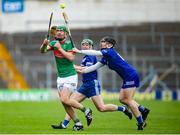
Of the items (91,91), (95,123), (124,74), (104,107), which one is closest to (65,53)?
(124,74)

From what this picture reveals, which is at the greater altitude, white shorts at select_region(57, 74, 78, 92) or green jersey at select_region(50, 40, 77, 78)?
green jersey at select_region(50, 40, 77, 78)

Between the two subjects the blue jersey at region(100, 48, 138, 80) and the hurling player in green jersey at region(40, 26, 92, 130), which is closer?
the hurling player in green jersey at region(40, 26, 92, 130)

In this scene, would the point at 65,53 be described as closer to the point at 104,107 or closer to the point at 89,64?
the point at 89,64

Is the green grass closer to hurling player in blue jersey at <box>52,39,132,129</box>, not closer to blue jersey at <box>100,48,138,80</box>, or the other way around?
hurling player in blue jersey at <box>52,39,132,129</box>

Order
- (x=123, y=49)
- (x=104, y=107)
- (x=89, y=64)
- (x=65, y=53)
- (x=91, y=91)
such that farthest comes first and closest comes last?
1. (x=123, y=49)
2. (x=89, y=64)
3. (x=91, y=91)
4. (x=104, y=107)
5. (x=65, y=53)

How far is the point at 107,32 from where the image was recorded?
46562 mm

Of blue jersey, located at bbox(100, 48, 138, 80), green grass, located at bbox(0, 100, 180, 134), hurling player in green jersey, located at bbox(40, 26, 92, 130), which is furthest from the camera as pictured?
blue jersey, located at bbox(100, 48, 138, 80)

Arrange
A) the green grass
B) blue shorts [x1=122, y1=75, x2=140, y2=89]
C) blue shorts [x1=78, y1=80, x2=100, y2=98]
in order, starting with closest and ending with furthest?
the green grass → blue shorts [x1=122, y1=75, x2=140, y2=89] → blue shorts [x1=78, y1=80, x2=100, y2=98]

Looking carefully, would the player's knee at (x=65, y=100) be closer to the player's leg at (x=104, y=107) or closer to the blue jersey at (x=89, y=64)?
the player's leg at (x=104, y=107)

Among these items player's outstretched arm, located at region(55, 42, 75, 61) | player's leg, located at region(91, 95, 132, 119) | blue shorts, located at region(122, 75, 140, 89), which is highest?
player's outstretched arm, located at region(55, 42, 75, 61)

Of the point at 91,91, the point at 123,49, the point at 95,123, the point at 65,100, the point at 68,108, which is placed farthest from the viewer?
the point at 123,49

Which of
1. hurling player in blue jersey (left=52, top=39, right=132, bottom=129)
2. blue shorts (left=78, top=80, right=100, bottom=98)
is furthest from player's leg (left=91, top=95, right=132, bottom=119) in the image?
blue shorts (left=78, top=80, right=100, bottom=98)

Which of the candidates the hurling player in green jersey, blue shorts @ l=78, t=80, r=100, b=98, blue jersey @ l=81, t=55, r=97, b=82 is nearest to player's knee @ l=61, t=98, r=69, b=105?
the hurling player in green jersey

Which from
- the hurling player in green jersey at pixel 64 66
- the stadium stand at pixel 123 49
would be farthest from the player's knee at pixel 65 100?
the stadium stand at pixel 123 49
